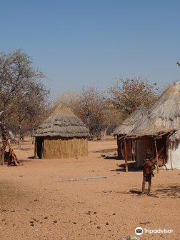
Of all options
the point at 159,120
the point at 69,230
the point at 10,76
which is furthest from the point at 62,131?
the point at 69,230

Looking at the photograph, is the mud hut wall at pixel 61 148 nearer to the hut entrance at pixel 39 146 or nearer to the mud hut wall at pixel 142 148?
the hut entrance at pixel 39 146

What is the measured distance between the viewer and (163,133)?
61.9 feet

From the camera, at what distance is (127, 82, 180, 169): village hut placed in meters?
19.3

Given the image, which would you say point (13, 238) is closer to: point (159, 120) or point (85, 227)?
point (85, 227)

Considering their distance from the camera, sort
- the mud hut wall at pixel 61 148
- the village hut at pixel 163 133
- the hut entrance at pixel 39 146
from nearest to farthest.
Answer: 1. the village hut at pixel 163 133
2. the mud hut wall at pixel 61 148
3. the hut entrance at pixel 39 146

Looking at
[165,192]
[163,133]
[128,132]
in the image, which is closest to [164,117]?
[163,133]

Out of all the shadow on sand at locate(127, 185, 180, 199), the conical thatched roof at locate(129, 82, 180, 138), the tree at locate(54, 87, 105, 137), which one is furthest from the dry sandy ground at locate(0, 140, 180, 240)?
the tree at locate(54, 87, 105, 137)

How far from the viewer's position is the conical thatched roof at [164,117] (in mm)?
19562

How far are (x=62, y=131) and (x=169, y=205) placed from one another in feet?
65.0

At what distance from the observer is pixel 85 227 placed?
789 cm

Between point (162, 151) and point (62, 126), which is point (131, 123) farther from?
point (162, 151)

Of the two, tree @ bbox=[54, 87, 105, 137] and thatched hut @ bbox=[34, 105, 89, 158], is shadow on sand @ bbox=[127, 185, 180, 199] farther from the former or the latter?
tree @ bbox=[54, 87, 105, 137]

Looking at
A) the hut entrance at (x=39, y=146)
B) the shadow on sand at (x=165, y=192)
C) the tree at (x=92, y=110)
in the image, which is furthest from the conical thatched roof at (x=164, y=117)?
the tree at (x=92, y=110)

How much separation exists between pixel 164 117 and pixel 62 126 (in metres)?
11.4
